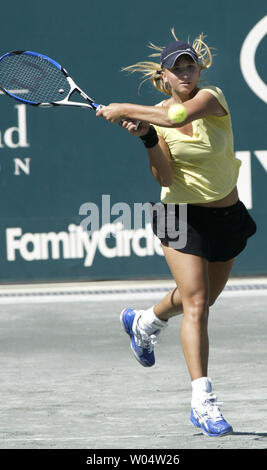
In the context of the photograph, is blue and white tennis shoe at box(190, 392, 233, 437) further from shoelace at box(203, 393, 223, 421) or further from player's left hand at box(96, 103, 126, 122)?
player's left hand at box(96, 103, 126, 122)

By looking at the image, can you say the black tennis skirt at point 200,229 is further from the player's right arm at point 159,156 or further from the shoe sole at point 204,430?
the shoe sole at point 204,430

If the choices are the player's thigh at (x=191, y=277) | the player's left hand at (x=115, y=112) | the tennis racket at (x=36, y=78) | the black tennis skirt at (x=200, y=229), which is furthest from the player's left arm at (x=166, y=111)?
the tennis racket at (x=36, y=78)

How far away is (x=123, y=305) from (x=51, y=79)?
7.27ft

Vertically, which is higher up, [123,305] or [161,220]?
[161,220]

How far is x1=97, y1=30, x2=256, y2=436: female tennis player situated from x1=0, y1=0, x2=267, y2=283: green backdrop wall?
3.29 m

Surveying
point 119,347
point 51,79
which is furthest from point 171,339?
point 51,79

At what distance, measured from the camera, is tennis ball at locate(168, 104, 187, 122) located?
396 cm

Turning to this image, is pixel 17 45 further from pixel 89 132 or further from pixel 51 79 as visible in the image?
pixel 51 79

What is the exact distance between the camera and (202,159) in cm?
421

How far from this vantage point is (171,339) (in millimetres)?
6008

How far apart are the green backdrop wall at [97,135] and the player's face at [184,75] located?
3.43m

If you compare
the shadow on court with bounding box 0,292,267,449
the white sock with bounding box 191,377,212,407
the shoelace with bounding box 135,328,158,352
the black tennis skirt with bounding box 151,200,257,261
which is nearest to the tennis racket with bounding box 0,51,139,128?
the black tennis skirt with bounding box 151,200,257,261

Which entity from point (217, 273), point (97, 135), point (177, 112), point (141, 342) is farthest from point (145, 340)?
point (97, 135)

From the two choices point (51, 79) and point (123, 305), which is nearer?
point (51, 79)
